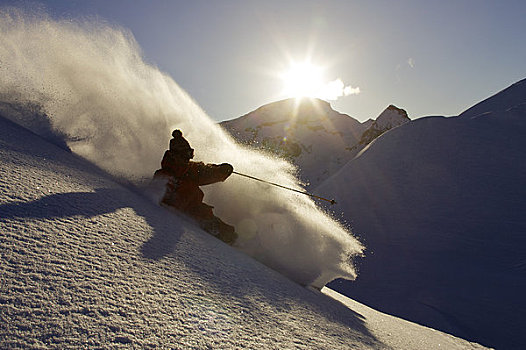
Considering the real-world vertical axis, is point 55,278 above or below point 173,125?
below

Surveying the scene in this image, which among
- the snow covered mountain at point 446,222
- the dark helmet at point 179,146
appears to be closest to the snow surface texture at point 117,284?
the dark helmet at point 179,146

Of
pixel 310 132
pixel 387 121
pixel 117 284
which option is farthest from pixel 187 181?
pixel 310 132

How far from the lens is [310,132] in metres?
69.3

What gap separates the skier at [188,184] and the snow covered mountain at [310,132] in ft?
152

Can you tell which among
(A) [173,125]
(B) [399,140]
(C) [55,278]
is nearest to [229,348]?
(C) [55,278]

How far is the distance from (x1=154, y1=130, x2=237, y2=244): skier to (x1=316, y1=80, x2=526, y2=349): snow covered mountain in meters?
5.81

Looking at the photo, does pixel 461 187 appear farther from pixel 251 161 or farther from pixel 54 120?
pixel 54 120

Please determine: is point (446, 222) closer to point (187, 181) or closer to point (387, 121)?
point (187, 181)

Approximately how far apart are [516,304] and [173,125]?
31.5 feet

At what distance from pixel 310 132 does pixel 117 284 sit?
69.6 metres

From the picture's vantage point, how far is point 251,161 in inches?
258

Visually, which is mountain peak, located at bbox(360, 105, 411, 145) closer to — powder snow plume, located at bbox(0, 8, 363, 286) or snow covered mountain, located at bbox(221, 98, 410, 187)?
snow covered mountain, located at bbox(221, 98, 410, 187)

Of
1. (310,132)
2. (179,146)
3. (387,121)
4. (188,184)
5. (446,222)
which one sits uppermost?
(387,121)

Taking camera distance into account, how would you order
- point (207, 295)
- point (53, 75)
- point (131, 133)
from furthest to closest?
point (131, 133) < point (53, 75) < point (207, 295)
